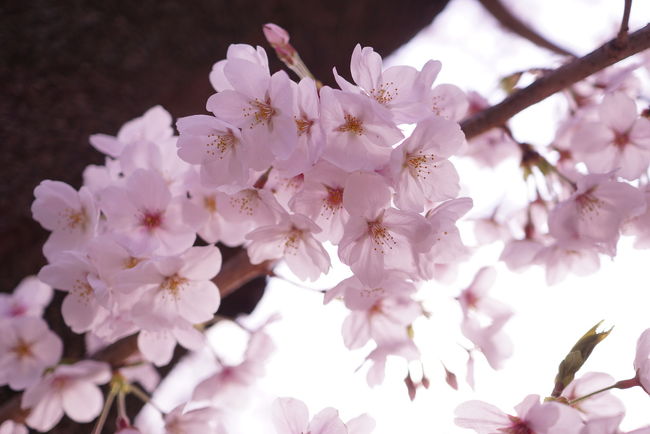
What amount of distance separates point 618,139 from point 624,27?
327 mm

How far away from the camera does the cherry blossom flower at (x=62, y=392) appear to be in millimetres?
1110

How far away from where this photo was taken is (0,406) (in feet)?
4.22

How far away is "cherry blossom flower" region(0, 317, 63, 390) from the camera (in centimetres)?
117

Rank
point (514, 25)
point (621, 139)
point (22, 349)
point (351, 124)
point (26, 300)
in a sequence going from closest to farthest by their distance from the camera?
1. point (351, 124)
2. point (621, 139)
3. point (22, 349)
4. point (26, 300)
5. point (514, 25)

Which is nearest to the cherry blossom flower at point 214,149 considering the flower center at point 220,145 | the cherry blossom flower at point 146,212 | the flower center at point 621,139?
the flower center at point 220,145

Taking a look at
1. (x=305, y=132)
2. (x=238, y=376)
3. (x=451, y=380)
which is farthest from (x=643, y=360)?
(x=238, y=376)

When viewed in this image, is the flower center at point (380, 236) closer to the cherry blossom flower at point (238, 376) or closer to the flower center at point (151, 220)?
the flower center at point (151, 220)

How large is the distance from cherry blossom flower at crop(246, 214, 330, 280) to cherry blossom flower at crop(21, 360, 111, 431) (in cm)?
46

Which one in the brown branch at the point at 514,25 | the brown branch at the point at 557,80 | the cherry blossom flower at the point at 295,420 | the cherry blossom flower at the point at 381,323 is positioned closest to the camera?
the brown branch at the point at 557,80

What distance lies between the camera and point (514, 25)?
6.12 feet

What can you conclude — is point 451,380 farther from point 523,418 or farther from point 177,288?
point 177,288

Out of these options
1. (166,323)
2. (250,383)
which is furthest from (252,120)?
(250,383)

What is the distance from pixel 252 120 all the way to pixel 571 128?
0.85 metres

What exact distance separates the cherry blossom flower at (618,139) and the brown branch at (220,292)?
2.30 ft
